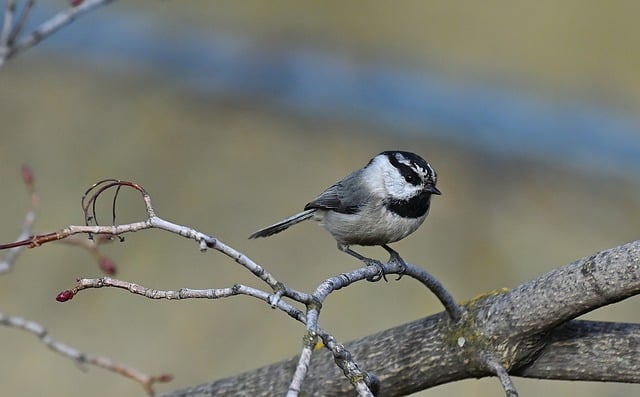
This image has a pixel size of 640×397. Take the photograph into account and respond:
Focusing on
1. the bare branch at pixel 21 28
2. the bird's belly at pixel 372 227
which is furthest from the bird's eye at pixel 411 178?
the bare branch at pixel 21 28

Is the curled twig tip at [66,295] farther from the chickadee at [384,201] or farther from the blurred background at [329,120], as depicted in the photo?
the blurred background at [329,120]

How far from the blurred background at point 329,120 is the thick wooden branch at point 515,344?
233cm

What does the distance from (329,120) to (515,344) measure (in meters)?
3.41

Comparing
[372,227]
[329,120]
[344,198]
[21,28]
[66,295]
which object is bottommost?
[66,295]

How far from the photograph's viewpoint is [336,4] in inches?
229

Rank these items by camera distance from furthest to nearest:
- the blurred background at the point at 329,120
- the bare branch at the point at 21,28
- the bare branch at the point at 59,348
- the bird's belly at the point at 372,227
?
the blurred background at the point at 329,120 → the bird's belly at the point at 372,227 → the bare branch at the point at 59,348 → the bare branch at the point at 21,28

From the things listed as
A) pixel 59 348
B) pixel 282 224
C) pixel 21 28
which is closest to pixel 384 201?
pixel 282 224

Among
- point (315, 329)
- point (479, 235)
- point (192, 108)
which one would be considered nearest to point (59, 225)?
point (192, 108)

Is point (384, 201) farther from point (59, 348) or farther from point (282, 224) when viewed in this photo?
point (59, 348)

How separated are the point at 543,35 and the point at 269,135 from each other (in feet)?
5.11

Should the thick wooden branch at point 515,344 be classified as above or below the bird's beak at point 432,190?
below

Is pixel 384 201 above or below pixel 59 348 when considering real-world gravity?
above

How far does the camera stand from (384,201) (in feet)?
10.7

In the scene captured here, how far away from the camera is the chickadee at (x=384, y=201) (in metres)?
3.23
